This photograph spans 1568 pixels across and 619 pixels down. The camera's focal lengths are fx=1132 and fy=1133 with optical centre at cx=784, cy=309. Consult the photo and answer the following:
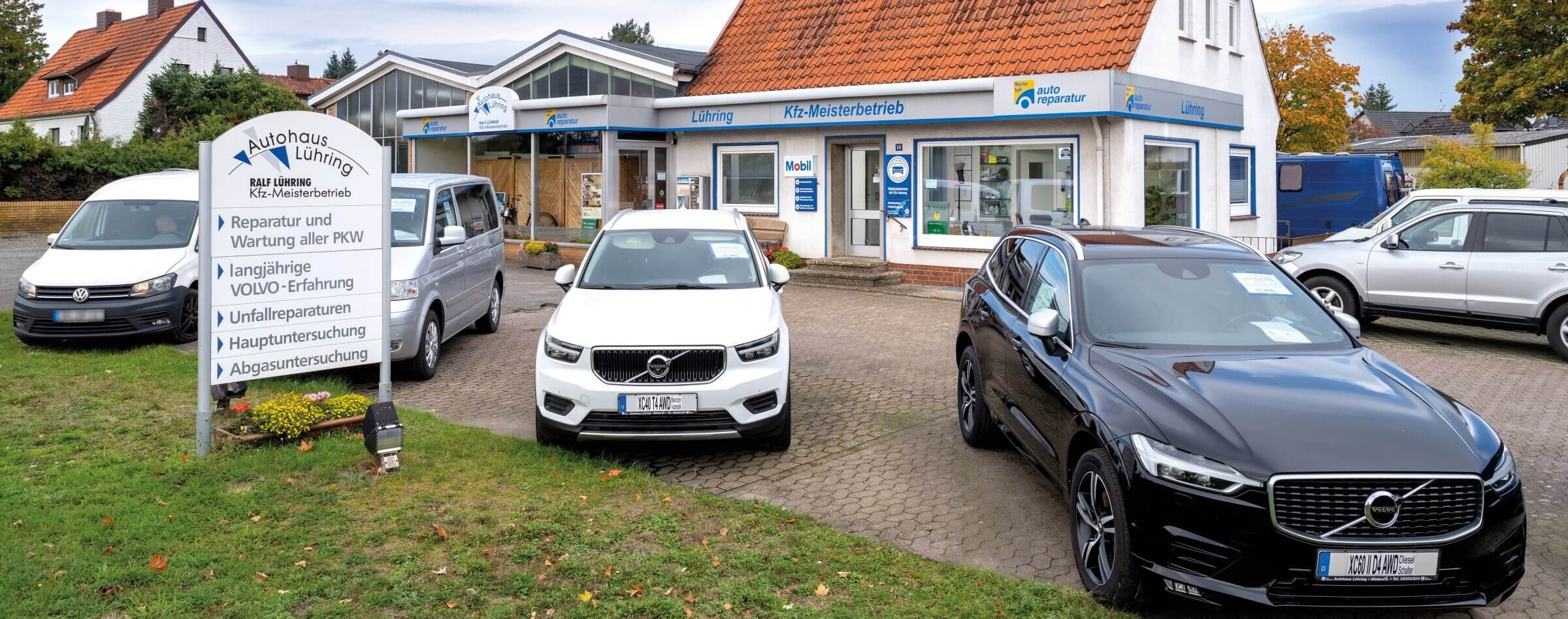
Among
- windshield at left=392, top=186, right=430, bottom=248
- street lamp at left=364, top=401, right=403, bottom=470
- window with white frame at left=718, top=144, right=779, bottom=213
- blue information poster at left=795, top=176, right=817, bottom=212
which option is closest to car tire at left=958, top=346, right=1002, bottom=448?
street lamp at left=364, top=401, right=403, bottom=470

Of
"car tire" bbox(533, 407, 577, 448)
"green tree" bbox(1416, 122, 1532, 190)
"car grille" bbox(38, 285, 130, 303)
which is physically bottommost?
"car tire" bbox(533, 407, 577, 448)

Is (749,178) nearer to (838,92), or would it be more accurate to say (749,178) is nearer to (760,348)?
(838,92)

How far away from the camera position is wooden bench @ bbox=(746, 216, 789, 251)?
68.0 ft

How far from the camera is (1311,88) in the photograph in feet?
137

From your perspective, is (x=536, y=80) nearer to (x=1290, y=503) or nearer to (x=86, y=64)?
(x=1290, y=503)

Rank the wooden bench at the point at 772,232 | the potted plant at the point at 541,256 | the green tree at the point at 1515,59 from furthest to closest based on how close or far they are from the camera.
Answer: the green tree at the point at 1515,59, the potted plant at the point at 541,256, the wooden bench at the point at 772,232

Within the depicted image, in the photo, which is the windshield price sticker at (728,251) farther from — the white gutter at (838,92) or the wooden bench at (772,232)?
the wooden bench at (772,232)

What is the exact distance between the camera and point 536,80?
24938 mm

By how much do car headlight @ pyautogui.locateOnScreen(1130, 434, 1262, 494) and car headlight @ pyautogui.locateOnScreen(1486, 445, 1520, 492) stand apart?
98 cm

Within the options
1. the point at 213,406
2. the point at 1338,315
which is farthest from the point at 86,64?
the point at 1338,315

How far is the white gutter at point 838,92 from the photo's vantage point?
17.5 meters

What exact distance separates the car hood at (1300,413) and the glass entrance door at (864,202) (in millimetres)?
14510

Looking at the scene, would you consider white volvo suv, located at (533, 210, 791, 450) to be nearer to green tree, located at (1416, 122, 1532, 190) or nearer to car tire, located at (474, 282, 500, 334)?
car tire, located at (474, 282, 500, 334)

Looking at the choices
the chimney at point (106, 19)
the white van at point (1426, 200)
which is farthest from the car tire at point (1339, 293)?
the chimney at point (106, 19)
